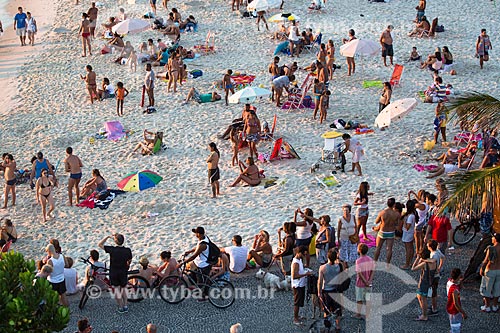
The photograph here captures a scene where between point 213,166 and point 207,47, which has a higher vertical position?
point 207,47

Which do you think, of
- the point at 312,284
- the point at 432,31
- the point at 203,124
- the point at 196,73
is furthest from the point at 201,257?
the point at 432,31

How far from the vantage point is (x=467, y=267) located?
1295 cm

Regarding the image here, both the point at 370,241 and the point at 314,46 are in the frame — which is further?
the point at 314,46

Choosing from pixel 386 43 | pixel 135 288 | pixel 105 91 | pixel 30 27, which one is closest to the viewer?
pixel 135 288

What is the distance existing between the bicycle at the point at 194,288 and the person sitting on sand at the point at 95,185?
5112mm

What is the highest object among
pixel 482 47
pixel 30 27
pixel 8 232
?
pixel 30 27

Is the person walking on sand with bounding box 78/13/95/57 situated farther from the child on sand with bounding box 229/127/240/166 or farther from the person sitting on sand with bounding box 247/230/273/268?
the person sitting on sand with bounding box 247/230/273/268

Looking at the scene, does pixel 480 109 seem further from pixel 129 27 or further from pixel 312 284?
pixel 129 27

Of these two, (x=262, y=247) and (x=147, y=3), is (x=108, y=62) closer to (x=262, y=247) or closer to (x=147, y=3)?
(x=147, y=3)

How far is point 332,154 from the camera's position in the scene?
17.6 metres

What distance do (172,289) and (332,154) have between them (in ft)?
20.7

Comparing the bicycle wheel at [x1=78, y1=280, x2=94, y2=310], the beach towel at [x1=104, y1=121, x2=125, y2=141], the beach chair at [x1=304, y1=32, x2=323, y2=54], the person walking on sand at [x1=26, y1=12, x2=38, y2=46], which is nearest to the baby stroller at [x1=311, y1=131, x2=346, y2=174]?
the beach towel at [x1=104, y1=121, x2=125, y2=141]

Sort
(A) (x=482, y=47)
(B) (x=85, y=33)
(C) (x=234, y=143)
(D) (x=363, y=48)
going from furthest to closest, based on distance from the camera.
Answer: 1. (B) (x=85, y=33)
2. (A) (x=482, y=47)
3. (D) (x=363, y=48)
4. (C) (x=234, y=143)

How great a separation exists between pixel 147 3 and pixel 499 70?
13.9 meters
